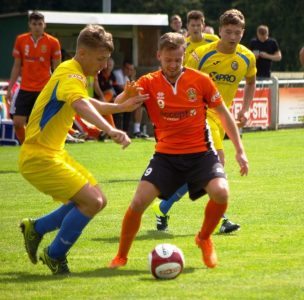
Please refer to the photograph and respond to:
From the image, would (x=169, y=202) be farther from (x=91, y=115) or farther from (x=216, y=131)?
(x=91, y=115)

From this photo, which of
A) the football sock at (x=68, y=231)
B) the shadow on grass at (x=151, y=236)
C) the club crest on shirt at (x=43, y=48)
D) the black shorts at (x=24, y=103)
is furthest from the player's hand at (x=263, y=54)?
the football sock at (x=68, y=231)

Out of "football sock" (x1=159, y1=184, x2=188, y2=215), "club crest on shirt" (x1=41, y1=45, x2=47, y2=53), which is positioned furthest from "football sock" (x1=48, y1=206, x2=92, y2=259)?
"club crest on shirt" (x1=41, y1=45, x2=47, y2=53)

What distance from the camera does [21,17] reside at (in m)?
24.9

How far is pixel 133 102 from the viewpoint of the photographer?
8117mm

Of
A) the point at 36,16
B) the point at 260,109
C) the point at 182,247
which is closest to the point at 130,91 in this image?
the point at 182,247

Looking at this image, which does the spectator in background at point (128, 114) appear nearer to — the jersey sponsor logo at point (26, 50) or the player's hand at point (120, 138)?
the jersey sponsor logo at point (26, 50)

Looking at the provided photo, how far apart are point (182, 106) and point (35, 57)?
9012 millimetres

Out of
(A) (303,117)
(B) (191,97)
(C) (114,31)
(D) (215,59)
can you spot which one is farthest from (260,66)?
(B) (191,97)

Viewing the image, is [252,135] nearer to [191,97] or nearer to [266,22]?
[191,97]

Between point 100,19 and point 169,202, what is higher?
point 100,19

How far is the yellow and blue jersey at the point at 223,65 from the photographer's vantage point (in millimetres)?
10539

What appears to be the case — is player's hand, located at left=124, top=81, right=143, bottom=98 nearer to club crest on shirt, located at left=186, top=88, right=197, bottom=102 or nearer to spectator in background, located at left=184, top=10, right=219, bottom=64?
club crest on shirt, located at left=186, top=88, right=197, bottom=102

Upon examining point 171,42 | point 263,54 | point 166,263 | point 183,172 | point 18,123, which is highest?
point 171,42

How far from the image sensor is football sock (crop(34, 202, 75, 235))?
8.40m
